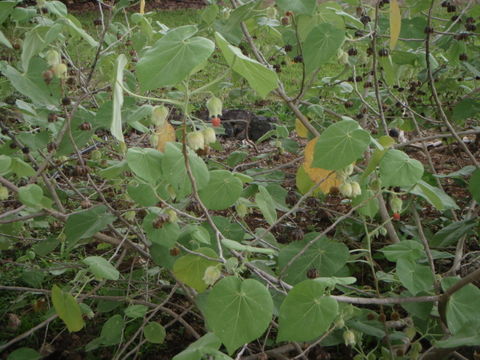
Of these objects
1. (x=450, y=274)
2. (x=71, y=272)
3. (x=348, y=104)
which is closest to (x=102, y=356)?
(x=71, y=272)

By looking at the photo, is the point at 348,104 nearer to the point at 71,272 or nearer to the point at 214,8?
the point at 214,8

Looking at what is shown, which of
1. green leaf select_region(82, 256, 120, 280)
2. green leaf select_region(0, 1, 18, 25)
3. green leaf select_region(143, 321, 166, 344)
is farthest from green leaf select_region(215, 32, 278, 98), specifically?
green leaf select_region(143, 321, 166, 344)

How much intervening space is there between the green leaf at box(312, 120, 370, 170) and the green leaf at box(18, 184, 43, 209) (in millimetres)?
690

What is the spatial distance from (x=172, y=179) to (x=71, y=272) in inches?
60.6

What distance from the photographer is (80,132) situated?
1809 mm

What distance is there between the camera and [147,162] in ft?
3.95

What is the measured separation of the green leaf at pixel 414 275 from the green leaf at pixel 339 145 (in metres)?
0.42

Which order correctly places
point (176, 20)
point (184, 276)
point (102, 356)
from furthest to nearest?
point (176, 20), point (102, 356), point (184, 276)

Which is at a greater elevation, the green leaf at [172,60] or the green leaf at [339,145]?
the green leaf at [172,60]

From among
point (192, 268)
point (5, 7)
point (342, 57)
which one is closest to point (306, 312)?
point (192, 268)

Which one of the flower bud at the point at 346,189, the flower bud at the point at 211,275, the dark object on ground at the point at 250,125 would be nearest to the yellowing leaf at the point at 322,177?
the flower bud at the point at 346,189

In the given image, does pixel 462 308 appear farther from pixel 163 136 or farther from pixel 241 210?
pixel 163 136

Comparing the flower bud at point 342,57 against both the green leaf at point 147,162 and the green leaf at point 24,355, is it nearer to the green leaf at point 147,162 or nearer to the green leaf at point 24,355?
the green leaf at point 147,162

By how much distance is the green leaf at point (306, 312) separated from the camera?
1.16 meters
